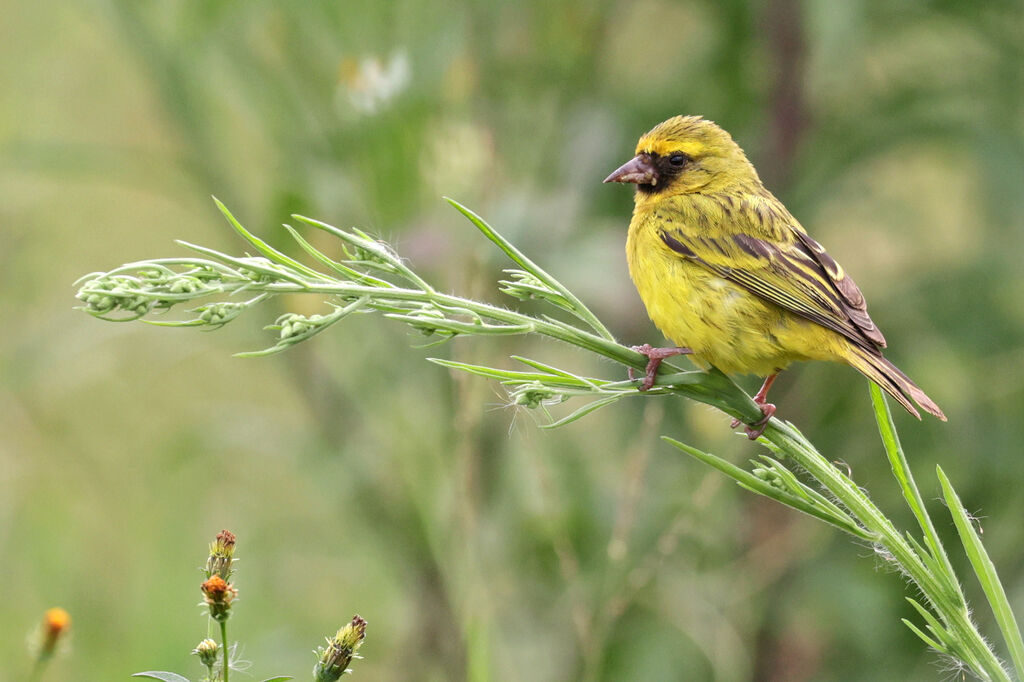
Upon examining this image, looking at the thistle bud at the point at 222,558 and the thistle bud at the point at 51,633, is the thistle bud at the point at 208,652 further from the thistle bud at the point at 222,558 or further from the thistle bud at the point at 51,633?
the thistle bud at the point at 51,633

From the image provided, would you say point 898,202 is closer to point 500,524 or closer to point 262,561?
point 500,524

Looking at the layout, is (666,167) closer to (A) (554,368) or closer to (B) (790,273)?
(B) (790,273)

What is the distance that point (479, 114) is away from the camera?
3.61 metres

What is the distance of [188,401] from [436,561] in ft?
7.55

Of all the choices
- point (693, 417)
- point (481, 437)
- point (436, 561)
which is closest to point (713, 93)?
point (693, 417)

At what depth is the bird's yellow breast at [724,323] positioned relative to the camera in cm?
246

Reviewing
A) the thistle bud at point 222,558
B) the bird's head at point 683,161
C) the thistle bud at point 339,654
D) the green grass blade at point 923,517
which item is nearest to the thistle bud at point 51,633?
the thistle bud at point 222,558

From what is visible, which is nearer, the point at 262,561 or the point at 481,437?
the point at 481,437

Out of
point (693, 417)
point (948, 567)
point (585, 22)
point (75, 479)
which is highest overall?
point (585, 22)

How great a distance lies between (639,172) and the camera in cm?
302

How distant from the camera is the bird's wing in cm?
248

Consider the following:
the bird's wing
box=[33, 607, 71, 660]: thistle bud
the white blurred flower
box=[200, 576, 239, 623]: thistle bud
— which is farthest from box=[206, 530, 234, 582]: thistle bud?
the white blurred flower

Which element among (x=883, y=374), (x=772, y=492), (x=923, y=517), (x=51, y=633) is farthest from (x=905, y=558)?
(x=51, y=633)

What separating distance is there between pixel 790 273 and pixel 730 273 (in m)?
0.15
